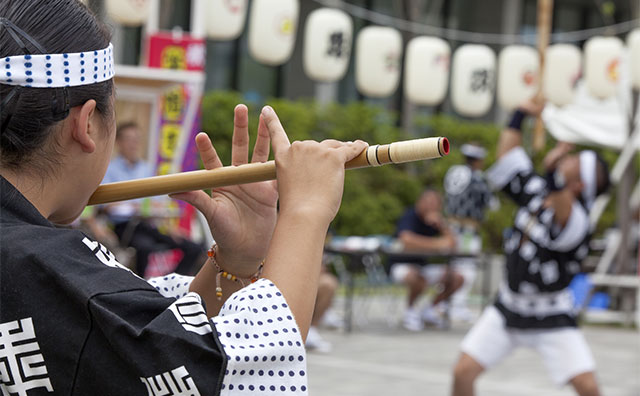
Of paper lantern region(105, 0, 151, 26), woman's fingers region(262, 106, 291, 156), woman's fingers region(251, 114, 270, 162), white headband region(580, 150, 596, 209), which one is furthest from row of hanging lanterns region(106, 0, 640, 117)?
woman's fingers region(262, 106, 291, 156)

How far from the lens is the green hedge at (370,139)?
12.8 m

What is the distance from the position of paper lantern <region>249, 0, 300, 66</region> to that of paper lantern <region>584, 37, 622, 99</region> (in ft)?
14.0

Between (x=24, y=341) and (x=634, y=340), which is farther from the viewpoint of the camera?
(x=634, y=340)

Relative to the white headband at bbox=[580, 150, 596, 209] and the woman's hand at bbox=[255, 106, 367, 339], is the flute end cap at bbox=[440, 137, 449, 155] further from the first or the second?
the white headband at bbox=[580, 150, 596, 209]

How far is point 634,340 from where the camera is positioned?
398 inches

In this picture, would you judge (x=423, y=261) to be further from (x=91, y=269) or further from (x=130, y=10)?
(x=91, y=269)

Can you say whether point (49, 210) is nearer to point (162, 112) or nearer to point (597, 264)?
point (162, 112)

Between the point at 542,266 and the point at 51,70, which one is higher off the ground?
the point at 51,70

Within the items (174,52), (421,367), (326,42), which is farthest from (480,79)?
(421,367)

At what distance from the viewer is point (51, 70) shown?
131 cm

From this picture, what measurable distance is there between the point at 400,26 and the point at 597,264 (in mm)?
4348

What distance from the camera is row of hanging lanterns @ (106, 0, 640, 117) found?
10.4m

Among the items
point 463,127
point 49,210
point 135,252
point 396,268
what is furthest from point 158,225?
point 463,127

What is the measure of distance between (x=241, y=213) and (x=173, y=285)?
0.64ft
